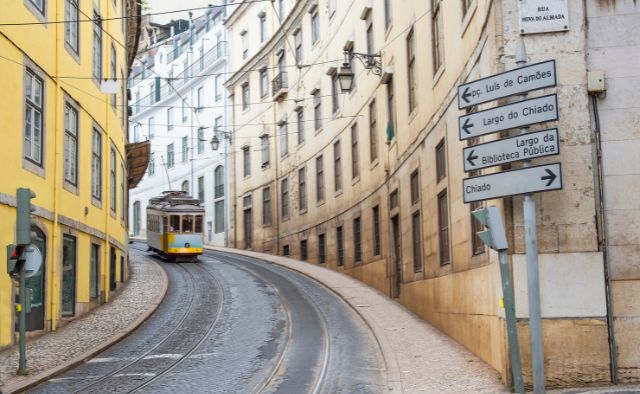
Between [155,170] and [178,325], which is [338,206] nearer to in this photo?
[178,325]

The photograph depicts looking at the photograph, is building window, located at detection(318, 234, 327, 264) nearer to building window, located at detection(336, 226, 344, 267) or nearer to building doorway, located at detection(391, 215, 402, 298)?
building window, located at detection(336, 226, 344, 267)

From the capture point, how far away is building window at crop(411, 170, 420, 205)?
64.5 ft

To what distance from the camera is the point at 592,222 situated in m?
11.1

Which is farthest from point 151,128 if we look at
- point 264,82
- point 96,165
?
point 96,165

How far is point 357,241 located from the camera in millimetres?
28328

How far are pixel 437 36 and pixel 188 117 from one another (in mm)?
37325

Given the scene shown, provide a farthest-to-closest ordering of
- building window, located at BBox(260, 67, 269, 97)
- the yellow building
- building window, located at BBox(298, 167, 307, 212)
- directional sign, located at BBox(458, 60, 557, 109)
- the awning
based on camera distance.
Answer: building window, located at BBox(260, 67, 269, 97) < building window, located at BBox(298, 167, 307, 212) < the awning < the yellow building < directional sign, located at BBox(458, 60, 557, 109)

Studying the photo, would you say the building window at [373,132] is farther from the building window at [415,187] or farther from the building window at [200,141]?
the building window at [200,141]

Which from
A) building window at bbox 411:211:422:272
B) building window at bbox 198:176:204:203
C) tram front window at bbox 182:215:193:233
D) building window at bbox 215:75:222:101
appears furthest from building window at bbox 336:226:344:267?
building window at bbox 198:176:204:203

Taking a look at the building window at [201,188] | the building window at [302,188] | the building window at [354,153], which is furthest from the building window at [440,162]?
the building window at [201,188]

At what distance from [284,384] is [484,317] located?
325 cm

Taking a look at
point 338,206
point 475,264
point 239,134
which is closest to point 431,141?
point 475,264

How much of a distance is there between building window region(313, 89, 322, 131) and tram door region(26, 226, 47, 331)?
57.8 ft

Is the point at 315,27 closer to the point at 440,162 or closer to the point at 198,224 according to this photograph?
the point at 198,224
